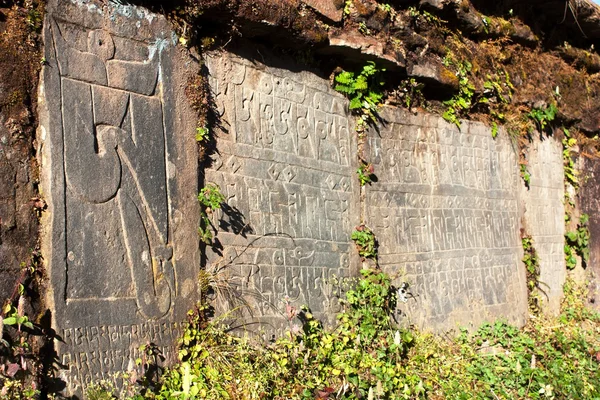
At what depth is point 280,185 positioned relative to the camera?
16.3ft

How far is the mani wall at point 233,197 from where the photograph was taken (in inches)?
146

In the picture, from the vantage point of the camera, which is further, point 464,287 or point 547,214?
point 547,214

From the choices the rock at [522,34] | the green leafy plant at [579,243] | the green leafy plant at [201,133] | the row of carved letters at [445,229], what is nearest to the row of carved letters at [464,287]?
the row of carved letters at [445,229]

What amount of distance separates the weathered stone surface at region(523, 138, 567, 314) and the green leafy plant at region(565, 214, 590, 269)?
0.09 meters

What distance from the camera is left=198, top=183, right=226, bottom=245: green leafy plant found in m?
4.33

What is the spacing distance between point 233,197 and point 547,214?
428 centimetres

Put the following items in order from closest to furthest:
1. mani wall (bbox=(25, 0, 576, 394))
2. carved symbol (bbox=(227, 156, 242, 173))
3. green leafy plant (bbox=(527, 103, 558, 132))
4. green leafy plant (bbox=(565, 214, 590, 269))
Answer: mani wall (bbox=(25, 0, 576, 394)), carved symbol (bbox=(227, 156, 242, 173)), green leafy plant (bbox=(527, 103, 558, 132)), green leafy plant (bbox=(565, 214, 590, 269))

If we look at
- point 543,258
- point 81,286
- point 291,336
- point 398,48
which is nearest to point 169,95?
point 81,286

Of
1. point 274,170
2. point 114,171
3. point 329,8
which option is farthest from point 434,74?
point 114,171

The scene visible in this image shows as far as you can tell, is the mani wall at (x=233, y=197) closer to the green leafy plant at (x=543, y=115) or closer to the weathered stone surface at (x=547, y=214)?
the weathered stone surface at (x=547, y=214)

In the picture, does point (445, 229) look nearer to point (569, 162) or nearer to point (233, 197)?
point (233, 197)

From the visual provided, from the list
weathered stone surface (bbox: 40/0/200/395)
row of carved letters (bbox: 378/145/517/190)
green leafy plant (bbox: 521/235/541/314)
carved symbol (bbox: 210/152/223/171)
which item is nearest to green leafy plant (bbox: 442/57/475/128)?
row of carved letters (bbox: 378/145/517/190)

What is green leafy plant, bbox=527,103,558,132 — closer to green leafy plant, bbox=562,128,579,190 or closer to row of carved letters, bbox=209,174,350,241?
green leafy plant, bbox=562,128,579,190

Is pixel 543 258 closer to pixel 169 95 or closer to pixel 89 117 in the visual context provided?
pixel 169 95
